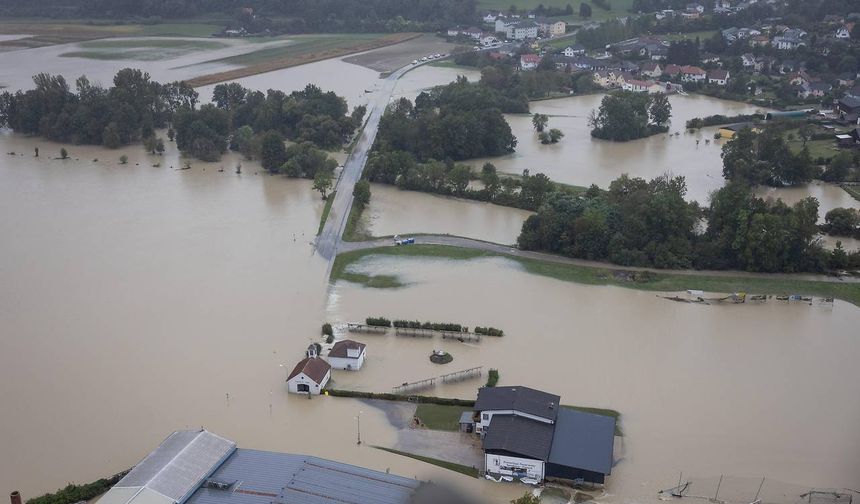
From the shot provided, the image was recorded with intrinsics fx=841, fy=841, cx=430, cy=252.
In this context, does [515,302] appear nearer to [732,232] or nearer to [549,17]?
[732,232]

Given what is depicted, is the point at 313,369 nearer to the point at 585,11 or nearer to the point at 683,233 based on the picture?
the point at 683,233

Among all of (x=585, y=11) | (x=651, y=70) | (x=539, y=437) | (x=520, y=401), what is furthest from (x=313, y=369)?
(x=585, y=11)

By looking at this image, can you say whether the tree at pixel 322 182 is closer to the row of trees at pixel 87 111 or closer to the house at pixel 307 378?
the row of trees at pixel 87 111

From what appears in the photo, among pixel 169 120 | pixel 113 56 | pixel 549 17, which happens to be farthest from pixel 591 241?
pixel 549 17

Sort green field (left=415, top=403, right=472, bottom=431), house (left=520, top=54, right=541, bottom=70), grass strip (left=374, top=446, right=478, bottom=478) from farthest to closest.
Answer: house (left=520, top=54, right=541, bottom=70), green field (left=415, top=403, right=472, bottom=431), grass strip (left=374, top=446, right=478, bottom=478)

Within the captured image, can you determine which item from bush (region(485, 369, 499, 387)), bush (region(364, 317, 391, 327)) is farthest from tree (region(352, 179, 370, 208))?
bush (region(485, 369, 499, 387))

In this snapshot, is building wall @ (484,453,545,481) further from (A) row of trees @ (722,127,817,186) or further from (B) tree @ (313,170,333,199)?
(A) row of trees @ (722,127,817,186)

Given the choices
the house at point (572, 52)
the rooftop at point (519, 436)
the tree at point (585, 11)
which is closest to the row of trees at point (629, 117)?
the house at point (572, 52)

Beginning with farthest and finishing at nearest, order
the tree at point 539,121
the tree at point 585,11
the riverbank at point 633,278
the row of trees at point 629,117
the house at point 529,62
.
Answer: the tree at point 585,11, the house at point 529,62, the tree at point 539,121, the row of trees at point 629,117, the riverbank at point 633,278
